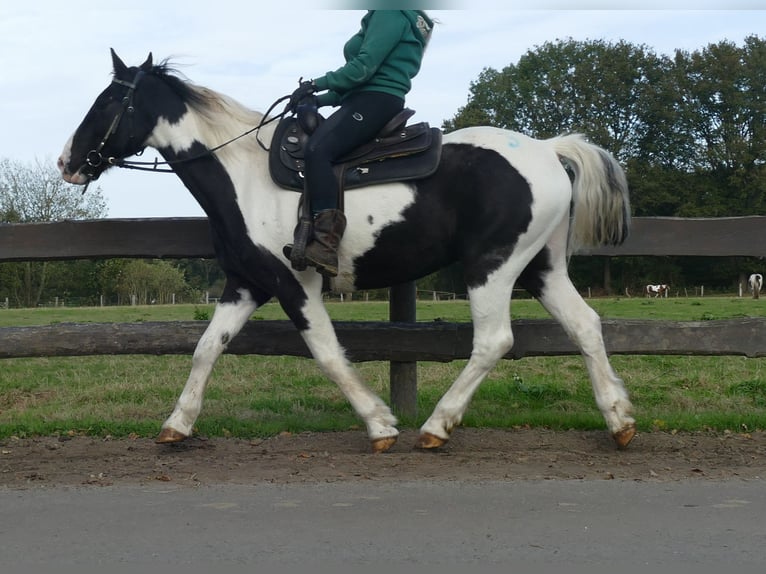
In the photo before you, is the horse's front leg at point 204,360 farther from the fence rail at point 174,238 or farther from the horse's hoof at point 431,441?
the horse's hoof at point 431,441

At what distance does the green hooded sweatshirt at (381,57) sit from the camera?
5527 millimetres

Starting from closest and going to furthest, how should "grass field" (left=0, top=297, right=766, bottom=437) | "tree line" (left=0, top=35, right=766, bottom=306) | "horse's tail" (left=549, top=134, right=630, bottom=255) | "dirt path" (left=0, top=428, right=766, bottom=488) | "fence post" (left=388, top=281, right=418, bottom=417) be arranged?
"dirt path" (left=0, top=428, right=766, bottom=488)
"horse's tail" (left=549, top=134, right=630, bottom=255)
"grass field" (left=0, top=297, right=766, bottom=437)
"fence post" (left=388, top=281, right=418, bottom=417)
"tree line" (left=0, top=35, right=766, bottom=306)

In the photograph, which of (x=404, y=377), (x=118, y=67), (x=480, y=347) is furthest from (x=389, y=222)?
Result: (x=118, y=67)

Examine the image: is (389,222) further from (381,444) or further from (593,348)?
(593,348)

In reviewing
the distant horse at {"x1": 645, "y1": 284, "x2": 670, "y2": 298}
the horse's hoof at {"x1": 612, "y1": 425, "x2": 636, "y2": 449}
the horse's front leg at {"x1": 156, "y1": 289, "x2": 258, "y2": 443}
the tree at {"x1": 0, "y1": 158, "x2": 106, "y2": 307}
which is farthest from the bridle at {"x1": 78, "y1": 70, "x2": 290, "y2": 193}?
the distant horse at {"x1": 645, "y1": 284, "x2": 670, "y2": 298}

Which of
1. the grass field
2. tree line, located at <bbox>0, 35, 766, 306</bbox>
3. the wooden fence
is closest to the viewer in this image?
the grass field

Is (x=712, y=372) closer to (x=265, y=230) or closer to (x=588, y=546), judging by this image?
(x=265, y=230)

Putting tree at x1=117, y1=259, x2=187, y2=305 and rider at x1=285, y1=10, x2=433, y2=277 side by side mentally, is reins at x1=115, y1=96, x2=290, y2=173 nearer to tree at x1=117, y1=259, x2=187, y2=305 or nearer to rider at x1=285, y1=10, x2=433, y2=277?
rider at x1=285, y1=10, x2=433, y2=277

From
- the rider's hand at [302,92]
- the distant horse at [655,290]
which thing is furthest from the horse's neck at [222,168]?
the distant horse at [655,290]

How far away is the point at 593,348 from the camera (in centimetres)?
581

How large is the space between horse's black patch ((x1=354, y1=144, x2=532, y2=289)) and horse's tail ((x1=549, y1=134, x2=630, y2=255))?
22.1 inches

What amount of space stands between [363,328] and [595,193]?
76.8 inches

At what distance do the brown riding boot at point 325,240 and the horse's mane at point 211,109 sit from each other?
107cm

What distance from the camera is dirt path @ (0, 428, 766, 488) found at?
483 cm
